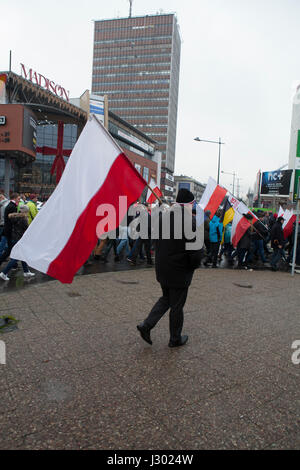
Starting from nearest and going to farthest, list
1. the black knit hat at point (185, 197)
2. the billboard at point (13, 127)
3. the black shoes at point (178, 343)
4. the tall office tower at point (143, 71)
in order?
the black knit hat at point (185, 197)
the black shoes at point (178, 343)
the billboard at point (13, 127)
the tall office tower at point (143, 71)

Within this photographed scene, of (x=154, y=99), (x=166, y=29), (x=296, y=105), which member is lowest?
(x=296, y=105)

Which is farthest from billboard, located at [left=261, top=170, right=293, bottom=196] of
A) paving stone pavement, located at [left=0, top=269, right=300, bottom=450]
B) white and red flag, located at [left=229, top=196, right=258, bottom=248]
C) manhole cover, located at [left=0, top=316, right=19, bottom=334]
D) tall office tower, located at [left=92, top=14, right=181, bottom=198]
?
tall office tower, located at [left=92, top=14, right=181, bottom=198]

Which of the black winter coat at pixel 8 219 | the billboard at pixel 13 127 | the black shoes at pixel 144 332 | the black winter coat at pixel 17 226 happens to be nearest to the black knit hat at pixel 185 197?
the black shoes at pixel 144 332

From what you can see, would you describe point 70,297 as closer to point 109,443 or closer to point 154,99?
point 109,443

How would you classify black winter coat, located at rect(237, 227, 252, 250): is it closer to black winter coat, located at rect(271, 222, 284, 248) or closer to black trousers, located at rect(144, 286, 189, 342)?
black winter coat, located at rect(271, 222, 284, 248)

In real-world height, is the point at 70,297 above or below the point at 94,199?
below

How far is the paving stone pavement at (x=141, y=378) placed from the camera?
2486mm

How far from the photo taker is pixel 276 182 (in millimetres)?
23438

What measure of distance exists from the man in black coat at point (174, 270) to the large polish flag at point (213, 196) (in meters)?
6.34

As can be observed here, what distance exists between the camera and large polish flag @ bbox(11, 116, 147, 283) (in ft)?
12.0

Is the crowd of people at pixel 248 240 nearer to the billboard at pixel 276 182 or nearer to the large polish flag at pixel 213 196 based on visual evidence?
the large polish flag at pixel 213 196

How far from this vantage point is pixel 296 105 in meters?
55.2

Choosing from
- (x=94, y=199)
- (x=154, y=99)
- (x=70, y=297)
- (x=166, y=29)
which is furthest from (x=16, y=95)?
(x=166, y=29)
